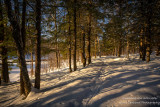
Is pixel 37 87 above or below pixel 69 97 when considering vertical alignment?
below

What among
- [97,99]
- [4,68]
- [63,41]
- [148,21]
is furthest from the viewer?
[63,41]

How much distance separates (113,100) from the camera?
273cm

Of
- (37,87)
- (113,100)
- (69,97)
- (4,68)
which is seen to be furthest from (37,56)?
(4,68)

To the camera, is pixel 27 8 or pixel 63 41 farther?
pixel 63 41

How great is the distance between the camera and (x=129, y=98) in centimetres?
264

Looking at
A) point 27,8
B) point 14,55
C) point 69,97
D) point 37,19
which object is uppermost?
point 27,8

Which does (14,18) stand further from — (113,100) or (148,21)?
(148,21)

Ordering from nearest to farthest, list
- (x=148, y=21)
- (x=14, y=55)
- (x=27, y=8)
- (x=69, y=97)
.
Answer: (x=69, y=97)
(x=27, y=8)
(x=14, y=55)
(x=148, y=21)

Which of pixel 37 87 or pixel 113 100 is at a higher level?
pixel 113 100

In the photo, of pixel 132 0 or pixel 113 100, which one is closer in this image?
pixel 113 100

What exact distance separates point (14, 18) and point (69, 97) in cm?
494

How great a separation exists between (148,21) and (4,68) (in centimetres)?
1848

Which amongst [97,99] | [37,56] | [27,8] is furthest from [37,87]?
[27,8]

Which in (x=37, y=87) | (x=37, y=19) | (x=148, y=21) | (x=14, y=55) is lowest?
(x=37, y=87)
